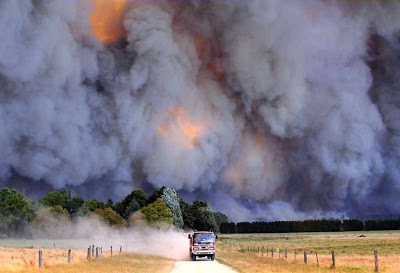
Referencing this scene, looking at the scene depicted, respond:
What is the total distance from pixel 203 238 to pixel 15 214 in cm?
11601

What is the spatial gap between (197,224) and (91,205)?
38.5 metres

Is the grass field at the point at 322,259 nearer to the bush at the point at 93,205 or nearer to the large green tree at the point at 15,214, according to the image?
the large green tree at the point at 15,214

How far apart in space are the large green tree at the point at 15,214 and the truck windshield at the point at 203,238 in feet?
373

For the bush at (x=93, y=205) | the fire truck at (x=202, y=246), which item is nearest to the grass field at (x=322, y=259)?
the fire truck at (x=202, y=246)

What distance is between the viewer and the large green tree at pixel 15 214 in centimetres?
16125

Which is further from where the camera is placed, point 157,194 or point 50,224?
point 157,194

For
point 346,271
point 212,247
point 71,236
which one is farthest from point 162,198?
point 346,271

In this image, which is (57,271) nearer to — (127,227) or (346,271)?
(346,271)

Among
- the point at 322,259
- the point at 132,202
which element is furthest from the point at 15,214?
the point at 322,259

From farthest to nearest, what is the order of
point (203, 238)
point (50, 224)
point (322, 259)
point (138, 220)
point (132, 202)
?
point (132, 202), point (50, 224), point (138, 220), point (322, 259), point (203, 238)

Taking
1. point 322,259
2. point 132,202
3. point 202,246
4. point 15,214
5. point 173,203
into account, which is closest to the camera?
point 202,246

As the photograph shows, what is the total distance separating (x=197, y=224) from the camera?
199m

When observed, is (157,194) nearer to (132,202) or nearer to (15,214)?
(132,202)

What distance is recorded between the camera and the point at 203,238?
6153cm
